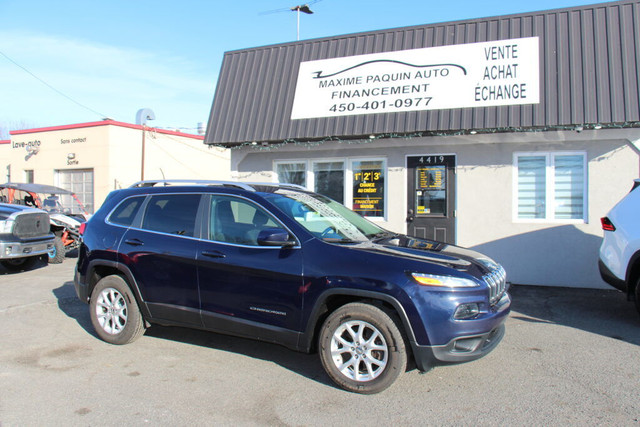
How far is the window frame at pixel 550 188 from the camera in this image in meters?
8.52

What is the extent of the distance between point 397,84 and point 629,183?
4368mm

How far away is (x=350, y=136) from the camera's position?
9.43 metres

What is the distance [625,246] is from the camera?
6.25m

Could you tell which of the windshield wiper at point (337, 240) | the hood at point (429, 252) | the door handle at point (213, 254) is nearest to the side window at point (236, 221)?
the door handle at point (213, 254)

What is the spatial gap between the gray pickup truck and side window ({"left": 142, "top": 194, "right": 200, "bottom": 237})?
588 cm

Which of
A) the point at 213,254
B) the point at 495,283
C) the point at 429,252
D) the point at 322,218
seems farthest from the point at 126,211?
the point at 495,283

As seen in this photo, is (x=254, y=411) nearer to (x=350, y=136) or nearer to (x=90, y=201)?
(x=350, y=136)

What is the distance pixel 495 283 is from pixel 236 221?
2.55 m

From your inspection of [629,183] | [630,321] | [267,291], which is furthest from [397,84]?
[267,291]

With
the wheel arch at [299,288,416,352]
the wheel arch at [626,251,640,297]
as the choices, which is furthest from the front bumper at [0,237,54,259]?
the wheel arch at [626,251,640,297]

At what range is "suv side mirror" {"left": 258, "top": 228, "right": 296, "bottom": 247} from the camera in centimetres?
441

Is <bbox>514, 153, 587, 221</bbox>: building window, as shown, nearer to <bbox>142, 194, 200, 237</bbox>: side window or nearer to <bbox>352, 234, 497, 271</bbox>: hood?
<bbox>352, 234, 497, 271</bbox>: hood

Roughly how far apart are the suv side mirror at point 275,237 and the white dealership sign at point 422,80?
5.43 metres

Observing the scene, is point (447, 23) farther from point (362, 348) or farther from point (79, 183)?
point (79, 183)
